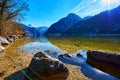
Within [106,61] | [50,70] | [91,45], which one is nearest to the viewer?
[50,70]

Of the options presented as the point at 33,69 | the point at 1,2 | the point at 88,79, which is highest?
the point at 1,2

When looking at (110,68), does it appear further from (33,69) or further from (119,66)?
(33,69)

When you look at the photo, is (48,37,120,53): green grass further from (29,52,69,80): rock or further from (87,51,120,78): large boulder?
(29,52,69,80): rock

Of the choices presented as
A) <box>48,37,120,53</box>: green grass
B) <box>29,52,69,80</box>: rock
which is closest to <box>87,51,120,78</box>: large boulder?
<box>29,52,69,80</box>: rock

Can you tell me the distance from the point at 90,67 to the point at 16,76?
6004 mm

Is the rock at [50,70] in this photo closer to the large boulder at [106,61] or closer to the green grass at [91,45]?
the large boulder at [106,61]

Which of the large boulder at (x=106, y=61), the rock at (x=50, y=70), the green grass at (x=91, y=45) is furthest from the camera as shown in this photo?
the green grass at (x=91, y=45)

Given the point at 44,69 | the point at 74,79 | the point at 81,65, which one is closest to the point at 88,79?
the point at 74,79

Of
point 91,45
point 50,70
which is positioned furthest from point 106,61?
point 91,45

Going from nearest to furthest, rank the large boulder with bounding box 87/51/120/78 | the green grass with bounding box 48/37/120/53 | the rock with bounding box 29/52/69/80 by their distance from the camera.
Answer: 1. the rock with bounding box 29/52/69/80
2. the large boulder with bounding box 87/51/120/78
3. the green grass with bounding box 48/37/120/53

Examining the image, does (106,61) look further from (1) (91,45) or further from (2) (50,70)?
(1) (91,45)

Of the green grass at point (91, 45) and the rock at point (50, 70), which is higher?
the rock at point (50, 70)

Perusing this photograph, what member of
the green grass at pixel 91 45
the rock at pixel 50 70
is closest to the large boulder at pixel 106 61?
the rock at pixel 50 70

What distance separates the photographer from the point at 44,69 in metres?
10.5
